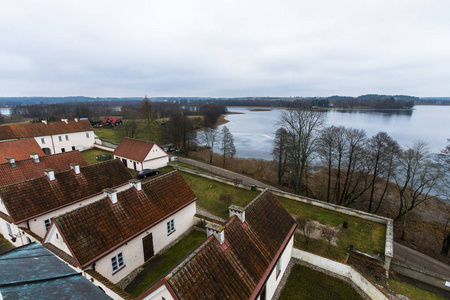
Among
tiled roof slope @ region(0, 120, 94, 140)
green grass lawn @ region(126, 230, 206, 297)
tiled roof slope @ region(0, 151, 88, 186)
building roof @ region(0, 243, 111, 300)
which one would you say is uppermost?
building roof @ region(0, 243, 111, 300)

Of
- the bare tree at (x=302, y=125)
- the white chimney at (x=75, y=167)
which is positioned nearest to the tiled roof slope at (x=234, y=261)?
the white chimney at (x=75, y=167)

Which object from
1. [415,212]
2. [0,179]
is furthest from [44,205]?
[415,212]

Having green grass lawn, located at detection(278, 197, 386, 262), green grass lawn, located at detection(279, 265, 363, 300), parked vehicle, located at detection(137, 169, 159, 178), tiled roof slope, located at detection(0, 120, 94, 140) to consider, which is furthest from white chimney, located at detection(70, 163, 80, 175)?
tiled roof slope, located at detection(0, 120, 94, 140)

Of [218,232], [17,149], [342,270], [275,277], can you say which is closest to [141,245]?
[218,232]

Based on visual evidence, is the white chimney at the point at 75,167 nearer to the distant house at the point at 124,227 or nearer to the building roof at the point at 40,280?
the distant house at the point at 124,227

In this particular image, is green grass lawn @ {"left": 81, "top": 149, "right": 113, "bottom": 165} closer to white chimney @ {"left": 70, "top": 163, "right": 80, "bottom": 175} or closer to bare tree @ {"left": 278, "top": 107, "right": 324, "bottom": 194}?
white chimney @ {"left": 70, "top": 163, "right": 80, "bottom": 175}

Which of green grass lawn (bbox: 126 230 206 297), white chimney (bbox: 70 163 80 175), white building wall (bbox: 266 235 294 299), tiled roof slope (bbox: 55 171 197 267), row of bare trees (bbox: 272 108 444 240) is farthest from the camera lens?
row of bare trees (bbox: 272 108 444 240)

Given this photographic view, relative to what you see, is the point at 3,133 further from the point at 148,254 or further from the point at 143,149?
the point at 148,254
